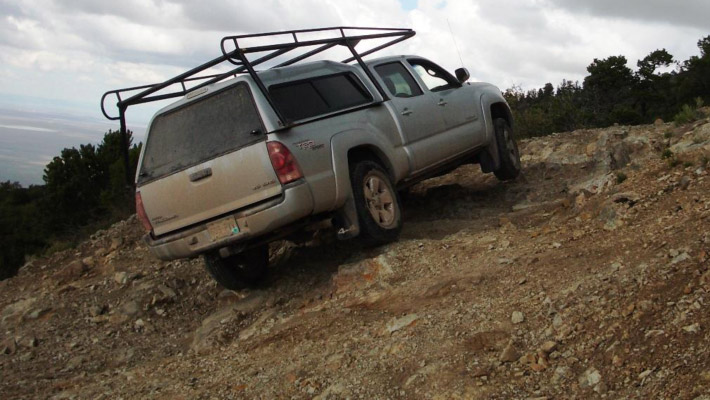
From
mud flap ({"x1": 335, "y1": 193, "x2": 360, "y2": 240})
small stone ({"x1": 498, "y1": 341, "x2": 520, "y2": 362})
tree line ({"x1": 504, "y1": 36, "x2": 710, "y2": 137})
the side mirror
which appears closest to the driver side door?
the side mirror

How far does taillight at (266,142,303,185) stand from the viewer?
20.1 ft

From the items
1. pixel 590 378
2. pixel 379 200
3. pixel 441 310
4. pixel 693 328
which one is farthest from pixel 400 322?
pixel 693 328

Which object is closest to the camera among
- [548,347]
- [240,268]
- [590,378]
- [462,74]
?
[590,378]

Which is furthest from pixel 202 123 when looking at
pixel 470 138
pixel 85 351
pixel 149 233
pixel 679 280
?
pixel 679 280

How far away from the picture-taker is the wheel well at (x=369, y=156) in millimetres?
7027

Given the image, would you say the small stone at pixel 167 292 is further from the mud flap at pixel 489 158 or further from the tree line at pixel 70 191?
the tree line at pixel 70 191

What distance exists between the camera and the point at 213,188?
632 cm

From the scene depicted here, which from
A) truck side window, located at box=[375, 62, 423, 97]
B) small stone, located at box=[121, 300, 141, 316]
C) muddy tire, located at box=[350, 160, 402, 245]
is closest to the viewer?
muddy tire, located at box=[350, 160, 402, 245]

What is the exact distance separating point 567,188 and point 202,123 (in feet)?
14.8

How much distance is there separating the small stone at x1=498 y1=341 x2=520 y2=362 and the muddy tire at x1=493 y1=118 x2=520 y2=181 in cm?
498

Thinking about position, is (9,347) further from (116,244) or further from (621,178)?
(621,178)

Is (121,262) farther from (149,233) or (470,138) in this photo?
(470,138)

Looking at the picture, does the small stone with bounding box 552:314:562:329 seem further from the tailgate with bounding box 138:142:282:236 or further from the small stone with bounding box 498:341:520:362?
the tailgate with bounding box 138:142:282:236

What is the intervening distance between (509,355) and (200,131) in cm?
331
